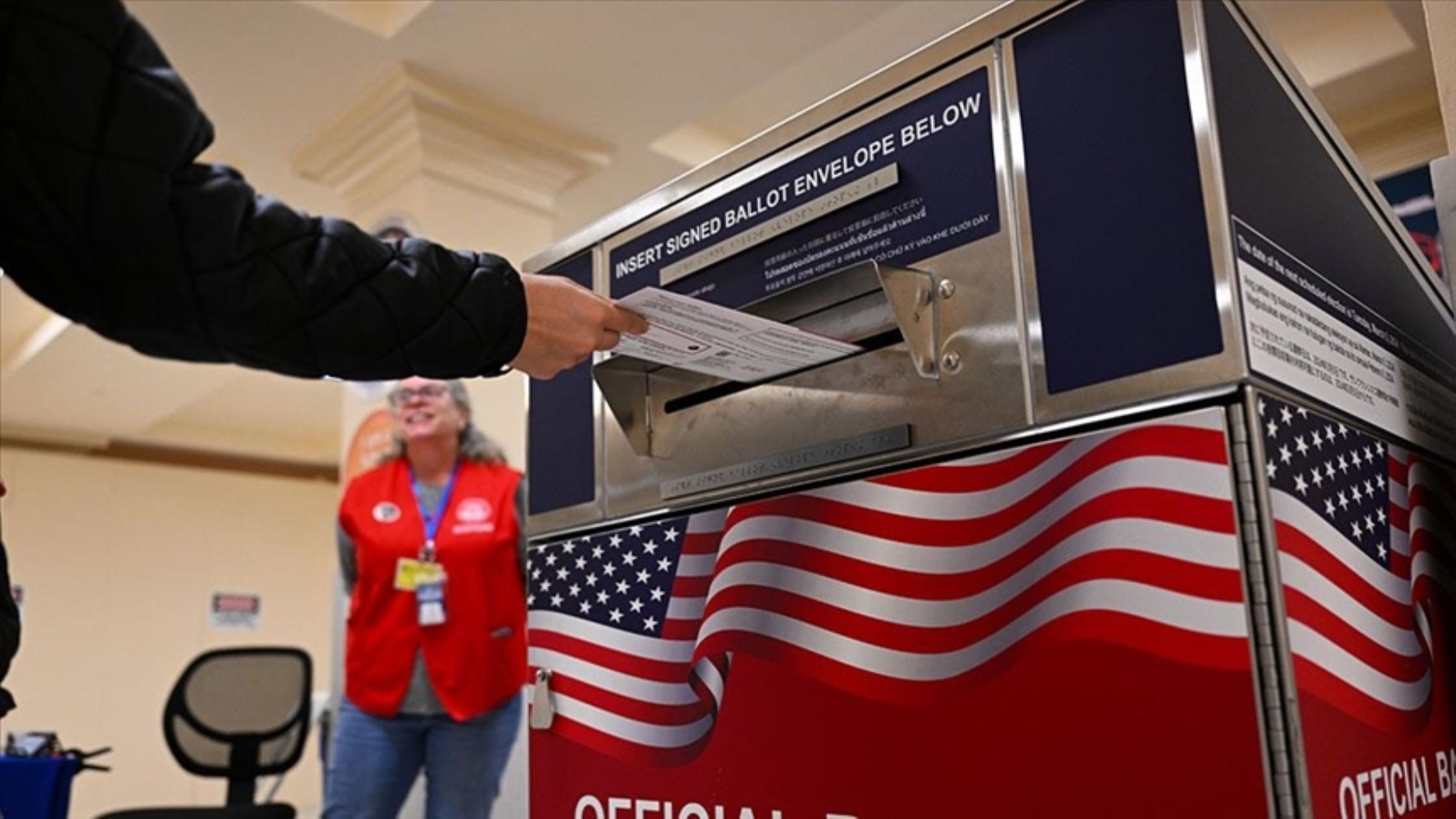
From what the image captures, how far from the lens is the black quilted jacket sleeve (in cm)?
70

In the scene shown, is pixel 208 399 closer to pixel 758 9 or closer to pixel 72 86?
pixel 758 9

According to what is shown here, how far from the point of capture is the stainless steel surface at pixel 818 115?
3.07 feet

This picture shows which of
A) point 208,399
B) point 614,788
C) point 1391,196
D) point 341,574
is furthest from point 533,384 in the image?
point 208,399

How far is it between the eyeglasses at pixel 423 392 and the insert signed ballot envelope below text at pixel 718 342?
74.4 inches

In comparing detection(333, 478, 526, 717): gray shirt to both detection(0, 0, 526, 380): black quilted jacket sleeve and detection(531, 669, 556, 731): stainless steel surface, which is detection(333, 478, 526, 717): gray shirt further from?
detection(0, 0, 526, 380): black quilted jacket sleeve

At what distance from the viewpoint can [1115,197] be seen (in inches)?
33.1

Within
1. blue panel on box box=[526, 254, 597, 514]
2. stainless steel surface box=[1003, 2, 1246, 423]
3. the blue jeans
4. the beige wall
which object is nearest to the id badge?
the blue jeans

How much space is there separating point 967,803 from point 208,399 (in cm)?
796

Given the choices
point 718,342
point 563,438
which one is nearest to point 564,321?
point 718,342

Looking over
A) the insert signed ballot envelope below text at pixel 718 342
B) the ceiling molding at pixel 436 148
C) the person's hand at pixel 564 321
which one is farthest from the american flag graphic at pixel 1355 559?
the ceiling molding at pixel 436 148

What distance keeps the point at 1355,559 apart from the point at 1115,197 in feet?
1.05

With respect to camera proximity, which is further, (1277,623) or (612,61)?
(612,61)

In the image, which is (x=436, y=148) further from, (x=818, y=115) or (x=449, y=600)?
(x=818, y=115)

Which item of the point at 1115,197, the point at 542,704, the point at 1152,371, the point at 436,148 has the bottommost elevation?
the point at 542,704
